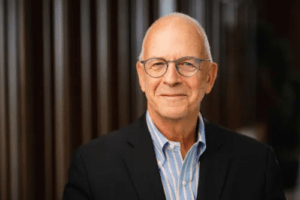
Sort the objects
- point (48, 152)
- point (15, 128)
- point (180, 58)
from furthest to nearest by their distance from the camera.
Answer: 1. point (48, 152)
2. point (15, 128)
3. point (180, 58)

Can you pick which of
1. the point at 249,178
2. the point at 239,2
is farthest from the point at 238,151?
the point at 239,2

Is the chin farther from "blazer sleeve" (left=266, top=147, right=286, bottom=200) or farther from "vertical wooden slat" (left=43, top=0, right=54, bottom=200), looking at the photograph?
"vertical wooden slat" (left=43, top=0, right=54, bottom=200)

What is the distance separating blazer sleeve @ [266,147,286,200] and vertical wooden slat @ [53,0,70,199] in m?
0.93

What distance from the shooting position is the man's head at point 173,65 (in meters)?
1.28

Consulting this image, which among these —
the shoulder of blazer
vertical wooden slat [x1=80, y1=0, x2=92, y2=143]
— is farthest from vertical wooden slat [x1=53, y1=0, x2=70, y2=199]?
the shoulder of blazer

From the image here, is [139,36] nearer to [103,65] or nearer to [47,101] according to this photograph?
[103,65]

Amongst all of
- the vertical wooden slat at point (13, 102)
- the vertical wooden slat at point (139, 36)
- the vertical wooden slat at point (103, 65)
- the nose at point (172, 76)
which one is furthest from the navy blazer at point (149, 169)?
the vertical wooden slat at point (139, 36)

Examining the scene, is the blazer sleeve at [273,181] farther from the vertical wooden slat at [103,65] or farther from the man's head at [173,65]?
the vertical wooden slat at [103,65]

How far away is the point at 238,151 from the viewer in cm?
147

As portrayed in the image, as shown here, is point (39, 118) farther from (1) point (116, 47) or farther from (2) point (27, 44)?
(1) point (116, 47)

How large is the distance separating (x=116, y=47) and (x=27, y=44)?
529mm

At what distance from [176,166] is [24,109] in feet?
2.39

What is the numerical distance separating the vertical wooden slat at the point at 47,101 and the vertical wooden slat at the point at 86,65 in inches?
7.6

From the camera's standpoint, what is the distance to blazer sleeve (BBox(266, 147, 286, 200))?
143cm
